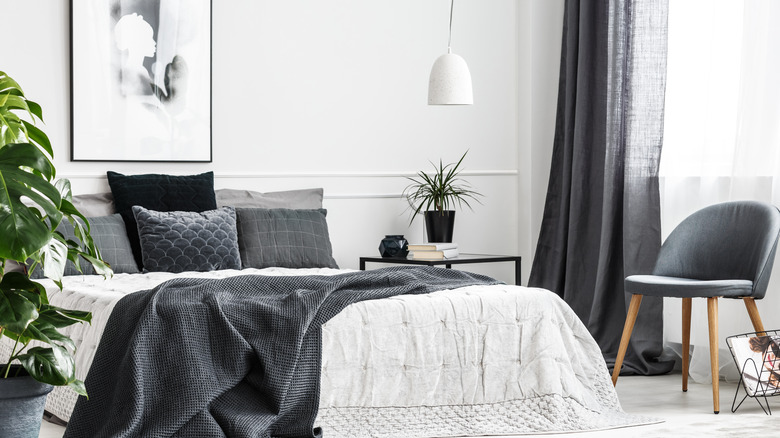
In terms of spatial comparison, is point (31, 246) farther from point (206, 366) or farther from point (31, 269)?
point (206, 366)

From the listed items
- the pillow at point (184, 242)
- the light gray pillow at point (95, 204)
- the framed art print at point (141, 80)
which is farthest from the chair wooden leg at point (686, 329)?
the light gray pillow at point (95, 204)

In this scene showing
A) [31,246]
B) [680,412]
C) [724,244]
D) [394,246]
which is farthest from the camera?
[394,246]

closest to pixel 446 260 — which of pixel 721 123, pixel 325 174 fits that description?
pixel 325 174

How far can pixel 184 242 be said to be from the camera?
4398 millimetres

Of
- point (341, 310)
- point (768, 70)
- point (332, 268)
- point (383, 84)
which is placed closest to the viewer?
point (341, 310)

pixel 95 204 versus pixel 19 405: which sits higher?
pixel 95 204

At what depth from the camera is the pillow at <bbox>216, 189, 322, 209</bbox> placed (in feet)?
16.3

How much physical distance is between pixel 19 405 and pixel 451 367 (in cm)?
150

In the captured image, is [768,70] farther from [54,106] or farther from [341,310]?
[54,106]

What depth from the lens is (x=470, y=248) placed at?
5.91 metres

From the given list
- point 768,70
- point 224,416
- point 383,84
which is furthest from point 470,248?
point 224,416

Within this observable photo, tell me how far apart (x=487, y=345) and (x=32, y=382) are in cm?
160

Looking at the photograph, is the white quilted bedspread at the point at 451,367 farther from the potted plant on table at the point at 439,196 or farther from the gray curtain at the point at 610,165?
the potted plant on table at the point at 439,196

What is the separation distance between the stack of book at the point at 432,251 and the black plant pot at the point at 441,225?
109 millimetres
